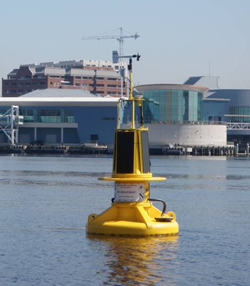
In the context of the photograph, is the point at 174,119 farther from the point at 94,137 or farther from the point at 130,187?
the point at 130,187

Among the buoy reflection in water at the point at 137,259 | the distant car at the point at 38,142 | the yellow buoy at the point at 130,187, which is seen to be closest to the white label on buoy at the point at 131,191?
the yellow buoy at the point at 130,187

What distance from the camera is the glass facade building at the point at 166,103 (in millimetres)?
166875

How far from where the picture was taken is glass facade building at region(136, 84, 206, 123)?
167 meters

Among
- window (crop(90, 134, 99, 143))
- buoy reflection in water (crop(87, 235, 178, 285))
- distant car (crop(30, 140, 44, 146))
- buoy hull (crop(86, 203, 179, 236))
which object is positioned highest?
window (crop(90, 134, 99, 143))

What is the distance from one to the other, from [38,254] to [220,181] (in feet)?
147

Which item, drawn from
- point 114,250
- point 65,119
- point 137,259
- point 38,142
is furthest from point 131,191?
point 38,142

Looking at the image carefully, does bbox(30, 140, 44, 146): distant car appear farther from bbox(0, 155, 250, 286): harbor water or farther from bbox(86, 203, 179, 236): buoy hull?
bbox(86, 203, 179, 236): buoy hull

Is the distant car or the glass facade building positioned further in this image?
the glass facade building

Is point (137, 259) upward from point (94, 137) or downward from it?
downward

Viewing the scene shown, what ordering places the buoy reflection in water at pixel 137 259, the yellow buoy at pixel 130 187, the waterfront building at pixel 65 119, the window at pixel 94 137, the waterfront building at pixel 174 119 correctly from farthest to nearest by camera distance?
the waterfront building at pixel 174 119, the window at pixel 94 137, the waterfront building at pixel 65 119, the yellow buoy at pixel 130 187, the buoy reflection in water at pixel 137 259

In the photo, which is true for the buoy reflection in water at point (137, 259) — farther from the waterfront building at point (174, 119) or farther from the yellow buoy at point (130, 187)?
the waterfront building at point (174, 119)

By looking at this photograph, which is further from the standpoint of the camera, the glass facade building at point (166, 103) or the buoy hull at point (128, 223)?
the glass facade building at point (166, 103)

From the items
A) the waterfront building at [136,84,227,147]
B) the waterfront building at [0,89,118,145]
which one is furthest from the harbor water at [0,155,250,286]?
the waterfront building at [136,84,227,147]

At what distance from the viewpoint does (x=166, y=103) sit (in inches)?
6604
